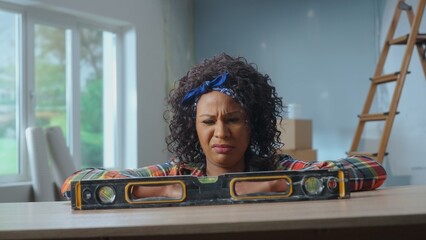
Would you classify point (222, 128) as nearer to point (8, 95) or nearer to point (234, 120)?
point (234, 120)

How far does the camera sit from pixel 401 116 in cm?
488

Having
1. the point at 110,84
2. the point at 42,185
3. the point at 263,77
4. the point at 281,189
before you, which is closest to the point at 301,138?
the point at 110,84

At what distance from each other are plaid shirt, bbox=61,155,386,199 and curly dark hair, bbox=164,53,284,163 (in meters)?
0.04

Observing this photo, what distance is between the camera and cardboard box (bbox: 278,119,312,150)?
4.92 metres

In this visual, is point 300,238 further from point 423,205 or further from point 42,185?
point 42,185

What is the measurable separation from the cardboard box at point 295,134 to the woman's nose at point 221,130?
3278 millimetres

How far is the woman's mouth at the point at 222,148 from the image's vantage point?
5.25 feet

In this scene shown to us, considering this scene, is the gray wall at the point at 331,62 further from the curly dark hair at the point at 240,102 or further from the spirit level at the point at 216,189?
the spirit level at the point at 216,189

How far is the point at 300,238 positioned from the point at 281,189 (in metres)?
0.16

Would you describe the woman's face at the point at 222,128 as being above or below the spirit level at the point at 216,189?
above

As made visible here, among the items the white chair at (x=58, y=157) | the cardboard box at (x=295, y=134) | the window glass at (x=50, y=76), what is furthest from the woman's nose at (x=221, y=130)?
the cardboard box at (x=295, y=134)

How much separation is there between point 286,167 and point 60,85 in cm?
311

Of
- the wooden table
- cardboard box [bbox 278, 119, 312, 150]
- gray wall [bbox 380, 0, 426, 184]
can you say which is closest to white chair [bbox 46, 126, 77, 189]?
cardboard box [bbox 278, 119, 312, 150]

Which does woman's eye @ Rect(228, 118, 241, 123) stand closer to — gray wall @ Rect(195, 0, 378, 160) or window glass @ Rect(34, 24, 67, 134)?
window glass @ Rect(34, 24, 67, 134)
